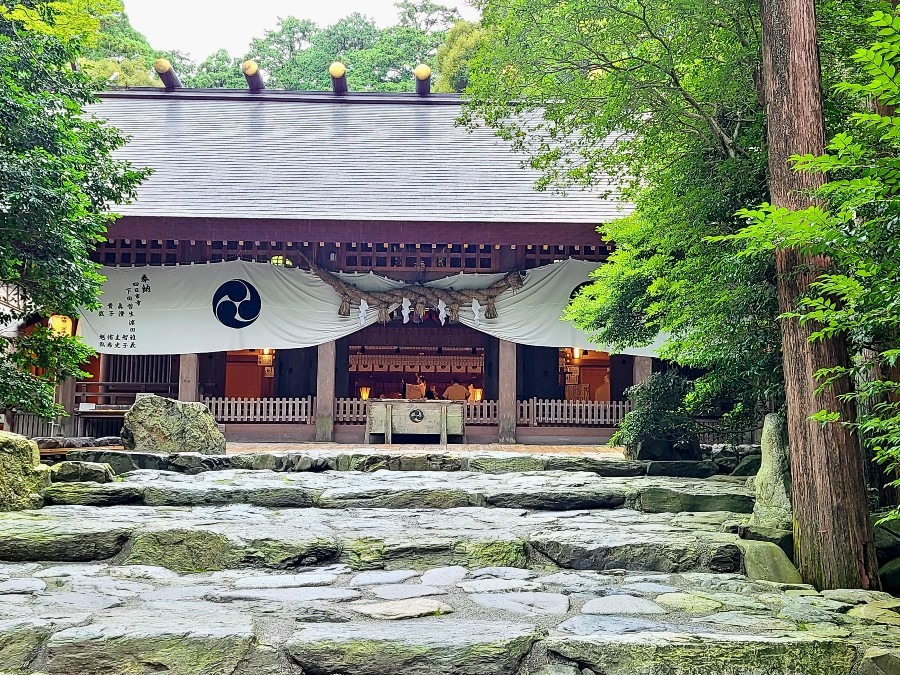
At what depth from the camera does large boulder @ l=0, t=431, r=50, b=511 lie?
5.39m

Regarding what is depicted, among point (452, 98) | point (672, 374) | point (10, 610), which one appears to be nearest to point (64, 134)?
point (10, 610)

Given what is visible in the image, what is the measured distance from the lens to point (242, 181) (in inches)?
562

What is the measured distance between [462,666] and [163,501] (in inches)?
152

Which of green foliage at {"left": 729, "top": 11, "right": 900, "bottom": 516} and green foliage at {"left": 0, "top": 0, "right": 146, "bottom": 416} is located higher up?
green foliage at {"left": 0, "top": 0, "right": 146, "bottom": 416}

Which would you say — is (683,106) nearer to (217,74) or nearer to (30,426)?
(30,426)

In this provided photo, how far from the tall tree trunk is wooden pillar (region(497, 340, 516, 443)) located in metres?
9.08

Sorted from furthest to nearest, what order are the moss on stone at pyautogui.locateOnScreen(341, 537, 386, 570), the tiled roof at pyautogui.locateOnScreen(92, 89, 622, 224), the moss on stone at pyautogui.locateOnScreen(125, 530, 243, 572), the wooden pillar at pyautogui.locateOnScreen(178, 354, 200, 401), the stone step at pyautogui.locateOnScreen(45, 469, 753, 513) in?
the wooden pillar at pyautogui.locateOnScreen(178, 354, 200, 401)
the tiled roof at pyautogui.locateOnScreen(92, 89, 622, 224)
the stone step at pyautogui.locateOnScreen(45, 469, 753, 513)
the moss on stone at pyautogui.locateOnScreen(341, 537, 386, 570)
the moss on stone at pyautogui.locateOnScreen(125, 530, 243, 572)

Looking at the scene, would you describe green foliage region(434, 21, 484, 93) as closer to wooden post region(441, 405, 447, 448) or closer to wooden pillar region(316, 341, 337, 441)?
wooden pillar region(316, 341, 337, 441)

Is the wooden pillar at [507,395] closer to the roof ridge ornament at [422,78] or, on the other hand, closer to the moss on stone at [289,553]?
the roof ridge ornament at [422,78]

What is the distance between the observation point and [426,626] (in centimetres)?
328

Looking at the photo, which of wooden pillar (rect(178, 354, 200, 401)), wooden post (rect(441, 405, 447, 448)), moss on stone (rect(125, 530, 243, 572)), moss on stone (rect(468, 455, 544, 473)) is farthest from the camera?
wooden pillar (rect(178, 354, 200, 401))

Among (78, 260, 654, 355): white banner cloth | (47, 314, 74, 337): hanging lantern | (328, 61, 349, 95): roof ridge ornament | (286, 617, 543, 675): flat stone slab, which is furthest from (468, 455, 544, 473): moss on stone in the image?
(328, 61, 349, 95): roof ridge ornament

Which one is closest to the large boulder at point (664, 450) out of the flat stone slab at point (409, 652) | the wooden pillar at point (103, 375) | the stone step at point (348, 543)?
the stone step at point (348, 543)

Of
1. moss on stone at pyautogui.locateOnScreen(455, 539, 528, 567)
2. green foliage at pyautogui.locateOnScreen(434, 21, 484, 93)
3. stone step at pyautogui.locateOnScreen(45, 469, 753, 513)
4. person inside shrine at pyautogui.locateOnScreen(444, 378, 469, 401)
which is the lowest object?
moss on stone at pyautogui.locateOnScreen(455, 539, 528, 567)
